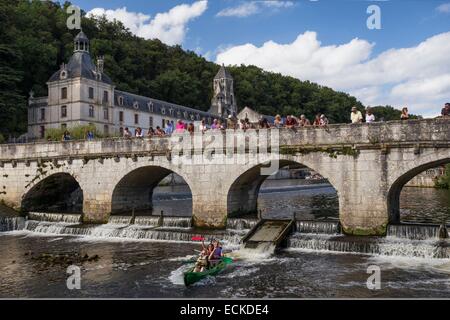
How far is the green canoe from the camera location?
16.5 meters

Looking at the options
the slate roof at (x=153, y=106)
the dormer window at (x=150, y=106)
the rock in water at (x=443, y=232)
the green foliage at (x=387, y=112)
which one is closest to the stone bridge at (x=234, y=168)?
the rock in water at (x=443, y=232)

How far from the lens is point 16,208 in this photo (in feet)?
115

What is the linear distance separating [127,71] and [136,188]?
67.2m

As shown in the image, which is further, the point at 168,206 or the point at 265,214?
the point at 168,206

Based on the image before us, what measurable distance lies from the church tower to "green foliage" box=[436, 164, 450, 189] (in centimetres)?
5715

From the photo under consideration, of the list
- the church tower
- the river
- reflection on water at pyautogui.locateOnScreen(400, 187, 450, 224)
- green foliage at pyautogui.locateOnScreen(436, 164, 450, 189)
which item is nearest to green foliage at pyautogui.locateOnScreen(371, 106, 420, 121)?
the church tower

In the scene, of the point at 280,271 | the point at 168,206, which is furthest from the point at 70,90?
the point at 280,271

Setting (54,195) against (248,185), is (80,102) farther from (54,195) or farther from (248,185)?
(248,185)

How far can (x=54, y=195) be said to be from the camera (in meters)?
38.5

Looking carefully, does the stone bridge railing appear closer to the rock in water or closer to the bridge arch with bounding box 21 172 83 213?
the bridge arch with bounding box 21 172 83 213

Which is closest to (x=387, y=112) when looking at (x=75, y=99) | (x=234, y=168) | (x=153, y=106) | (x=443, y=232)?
(x=153, y=106)

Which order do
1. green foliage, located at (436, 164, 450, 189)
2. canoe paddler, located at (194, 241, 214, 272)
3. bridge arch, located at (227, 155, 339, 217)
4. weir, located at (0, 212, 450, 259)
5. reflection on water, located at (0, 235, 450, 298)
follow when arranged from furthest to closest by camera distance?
green foliage, located at (436, 164, 450, 189), bridge arch, located at (227, 155, 339, 217), weir, located at (0, 212, 450, 259), canoe paddler, located at (194, 241, 214, 272), reflection on water, located at (0, 235, 450, 298)
